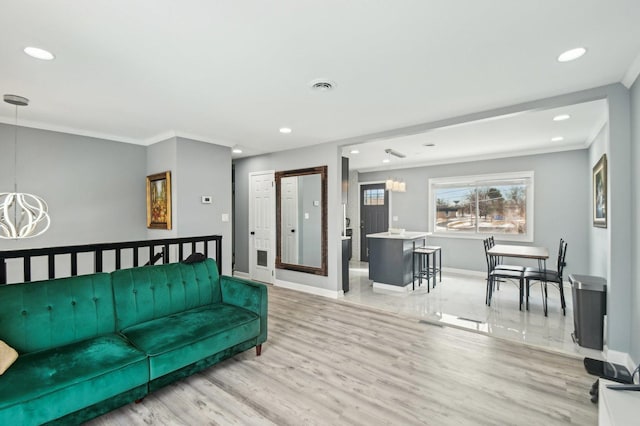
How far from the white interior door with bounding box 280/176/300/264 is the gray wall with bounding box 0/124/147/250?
7.90 ft

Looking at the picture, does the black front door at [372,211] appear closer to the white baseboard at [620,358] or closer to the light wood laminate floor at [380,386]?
the light wood laminate floor at [380,386]

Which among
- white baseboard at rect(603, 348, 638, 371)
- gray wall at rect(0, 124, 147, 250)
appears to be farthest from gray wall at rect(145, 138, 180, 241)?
white baseboard at rect(603, 348, 638, 371)

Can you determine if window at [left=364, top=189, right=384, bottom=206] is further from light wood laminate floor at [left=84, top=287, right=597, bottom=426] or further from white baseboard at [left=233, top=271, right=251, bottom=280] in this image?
light wood laminate floor at [left=84, top=287, right=597, bottom=426]

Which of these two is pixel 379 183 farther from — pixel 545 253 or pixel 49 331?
pixel 49 331

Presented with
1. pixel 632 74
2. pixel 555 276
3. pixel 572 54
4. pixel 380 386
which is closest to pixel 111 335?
pixel 380 386

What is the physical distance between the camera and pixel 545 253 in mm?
4328

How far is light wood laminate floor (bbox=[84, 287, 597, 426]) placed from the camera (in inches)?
79.0

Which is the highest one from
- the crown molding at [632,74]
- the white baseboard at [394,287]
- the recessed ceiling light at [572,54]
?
the recessed ceiling light at [572,54]

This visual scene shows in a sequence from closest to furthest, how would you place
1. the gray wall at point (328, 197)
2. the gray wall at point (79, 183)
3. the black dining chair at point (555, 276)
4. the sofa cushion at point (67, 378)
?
1. the sofa cushion at point (67, 378)
2. the gray wall at point (79, 183)
3. the black dining chair at point (555, 276)
4. the gray wall at point (328, 197)

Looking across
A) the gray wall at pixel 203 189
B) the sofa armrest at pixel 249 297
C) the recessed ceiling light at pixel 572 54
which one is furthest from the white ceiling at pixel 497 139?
the sofa armrest at pixel 249 297

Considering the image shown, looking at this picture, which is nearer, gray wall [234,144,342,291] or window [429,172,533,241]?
gray wall [234,144,342,291]

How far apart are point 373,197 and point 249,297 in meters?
5.84

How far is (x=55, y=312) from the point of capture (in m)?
2.13

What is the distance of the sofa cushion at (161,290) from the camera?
2.49 m
